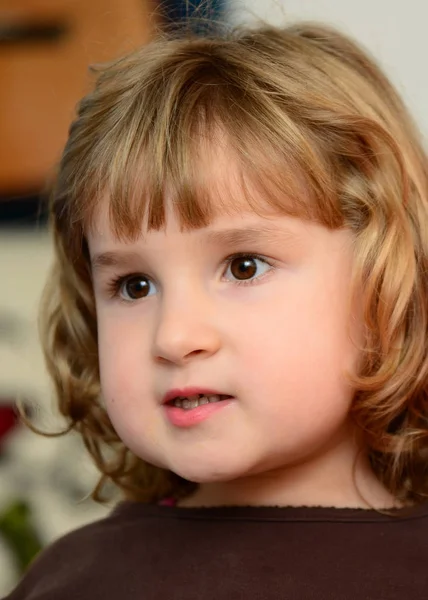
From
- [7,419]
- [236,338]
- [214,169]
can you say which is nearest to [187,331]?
[236,338]

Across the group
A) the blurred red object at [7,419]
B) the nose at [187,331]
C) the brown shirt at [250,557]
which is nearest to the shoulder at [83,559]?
the brown shirt at [250,557]

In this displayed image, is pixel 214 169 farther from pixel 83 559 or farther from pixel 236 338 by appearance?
pixel 83 559

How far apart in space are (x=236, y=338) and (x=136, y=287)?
0.15 m

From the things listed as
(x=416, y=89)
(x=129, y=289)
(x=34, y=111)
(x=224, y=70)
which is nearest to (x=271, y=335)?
(x=129, y=289)

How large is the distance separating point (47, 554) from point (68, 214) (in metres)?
0.40

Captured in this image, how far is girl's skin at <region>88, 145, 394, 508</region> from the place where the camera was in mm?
911

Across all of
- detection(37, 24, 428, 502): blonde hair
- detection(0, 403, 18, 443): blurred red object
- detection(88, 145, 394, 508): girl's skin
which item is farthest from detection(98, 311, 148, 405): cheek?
detection(0, 403, 18, 443): blurred red object

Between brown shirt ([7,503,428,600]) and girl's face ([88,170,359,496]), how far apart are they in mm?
74

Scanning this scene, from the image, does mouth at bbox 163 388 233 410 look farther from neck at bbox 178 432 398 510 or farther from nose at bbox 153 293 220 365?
neck at bbox 178 432 398 510

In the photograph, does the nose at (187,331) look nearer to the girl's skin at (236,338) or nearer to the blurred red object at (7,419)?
the girl's skin at (236,338)

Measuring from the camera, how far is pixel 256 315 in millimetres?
918

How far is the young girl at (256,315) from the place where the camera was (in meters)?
0.92

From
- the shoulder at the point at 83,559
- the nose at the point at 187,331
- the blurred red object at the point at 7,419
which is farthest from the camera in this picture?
the blurred red object at the point at 7,419

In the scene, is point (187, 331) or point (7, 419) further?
point (7, 419)
